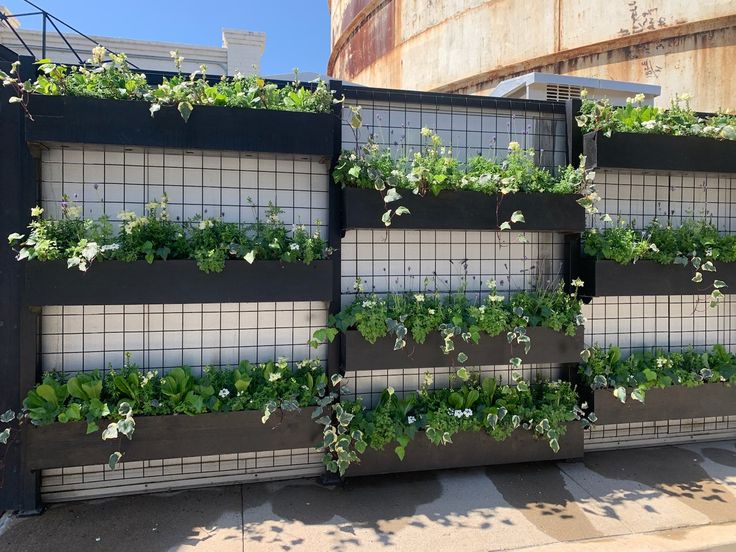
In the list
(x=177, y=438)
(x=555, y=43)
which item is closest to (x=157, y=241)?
(x=177, y=438)

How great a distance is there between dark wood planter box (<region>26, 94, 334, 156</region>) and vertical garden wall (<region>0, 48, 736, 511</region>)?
0.04 ft

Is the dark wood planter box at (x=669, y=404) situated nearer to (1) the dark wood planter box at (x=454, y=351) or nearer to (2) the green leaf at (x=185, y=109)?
(1) the dark wood planter box at (x=454, y=351)

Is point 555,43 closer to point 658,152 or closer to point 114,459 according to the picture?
point 658,152

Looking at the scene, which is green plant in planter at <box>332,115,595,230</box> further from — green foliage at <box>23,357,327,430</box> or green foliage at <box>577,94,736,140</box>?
green foliage at <box>23,357,327,430</box>

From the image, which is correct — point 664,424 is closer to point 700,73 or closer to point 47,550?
point 47,550

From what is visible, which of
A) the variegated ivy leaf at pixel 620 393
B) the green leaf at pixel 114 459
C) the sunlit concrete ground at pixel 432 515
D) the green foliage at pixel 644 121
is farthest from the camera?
the green foliage at pixel 644 121

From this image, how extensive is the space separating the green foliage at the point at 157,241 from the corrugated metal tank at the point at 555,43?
8002 millimetres

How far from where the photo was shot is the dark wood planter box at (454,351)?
3654mm

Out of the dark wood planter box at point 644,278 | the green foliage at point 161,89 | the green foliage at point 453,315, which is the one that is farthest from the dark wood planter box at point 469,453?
the green foliage at point 161,89

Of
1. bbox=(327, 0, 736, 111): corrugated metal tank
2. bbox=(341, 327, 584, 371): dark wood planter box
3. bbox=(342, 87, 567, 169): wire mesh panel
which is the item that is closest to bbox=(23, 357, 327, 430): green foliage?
bbox=(341, 327, 584, 371): dark wood planter box

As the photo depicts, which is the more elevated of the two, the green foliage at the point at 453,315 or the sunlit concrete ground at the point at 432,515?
the green foliage at the point at 453,315

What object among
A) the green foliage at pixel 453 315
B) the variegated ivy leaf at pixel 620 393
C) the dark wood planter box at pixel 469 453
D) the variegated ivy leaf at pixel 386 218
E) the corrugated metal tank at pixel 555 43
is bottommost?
the dark wood planter box at pixel 469 453

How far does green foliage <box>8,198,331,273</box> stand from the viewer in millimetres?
3188

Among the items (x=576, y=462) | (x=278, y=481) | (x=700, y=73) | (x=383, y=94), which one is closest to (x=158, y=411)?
(x=278, y=481)
